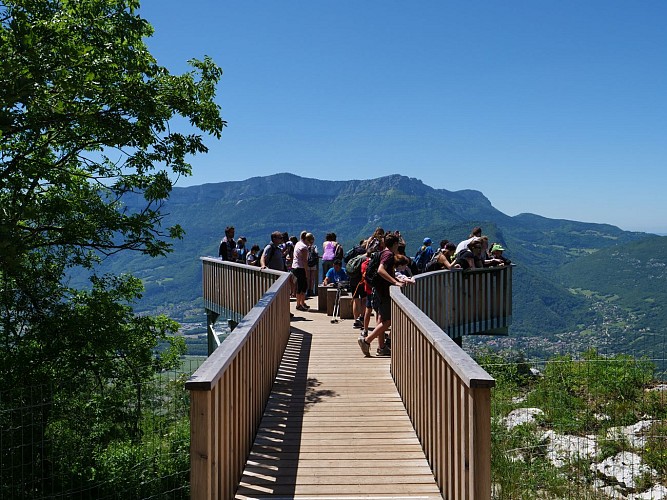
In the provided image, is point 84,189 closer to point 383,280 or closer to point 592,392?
point 383,280

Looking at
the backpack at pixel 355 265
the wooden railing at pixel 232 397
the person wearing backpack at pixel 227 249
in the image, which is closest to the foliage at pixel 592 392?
the backpack at pixel 355 265

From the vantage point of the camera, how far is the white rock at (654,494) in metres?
9.61

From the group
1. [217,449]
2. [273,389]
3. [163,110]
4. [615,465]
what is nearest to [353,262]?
[273,389]

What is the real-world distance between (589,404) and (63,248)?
1162 cm

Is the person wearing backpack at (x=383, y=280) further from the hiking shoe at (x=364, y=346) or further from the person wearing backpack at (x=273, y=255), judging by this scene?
the person wearing backpack at (x=273, y=255)

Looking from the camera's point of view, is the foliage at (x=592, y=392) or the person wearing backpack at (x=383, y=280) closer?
the person wearing backpack at (x=383, y=280)

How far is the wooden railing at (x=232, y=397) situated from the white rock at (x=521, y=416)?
231 inches

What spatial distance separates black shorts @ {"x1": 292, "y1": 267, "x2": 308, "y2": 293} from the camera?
49.7ft

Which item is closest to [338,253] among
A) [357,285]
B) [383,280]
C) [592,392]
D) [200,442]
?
[357,285]

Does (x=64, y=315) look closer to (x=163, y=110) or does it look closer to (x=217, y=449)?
(x=163, y=110)

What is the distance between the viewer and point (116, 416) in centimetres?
1406

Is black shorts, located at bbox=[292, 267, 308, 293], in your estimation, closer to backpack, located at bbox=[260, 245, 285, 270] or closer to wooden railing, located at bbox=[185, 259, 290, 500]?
backpack, located at bbox=[260, 245, 285, 270]

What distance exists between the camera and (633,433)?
11570mm

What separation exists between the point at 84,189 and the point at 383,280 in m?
6.80
